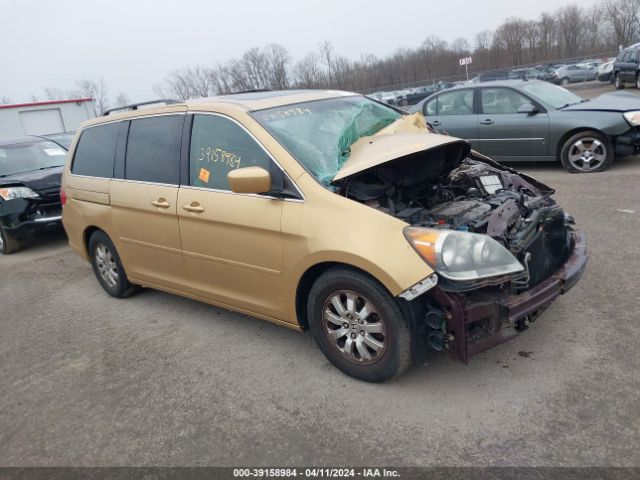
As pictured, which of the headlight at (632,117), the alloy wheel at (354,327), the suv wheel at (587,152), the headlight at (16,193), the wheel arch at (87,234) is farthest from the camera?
the suv wheel at (587,152)

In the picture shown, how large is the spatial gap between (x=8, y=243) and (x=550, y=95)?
9.02 meters

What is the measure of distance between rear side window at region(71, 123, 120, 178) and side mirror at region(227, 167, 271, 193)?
2033 millimetres

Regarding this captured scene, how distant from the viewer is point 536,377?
3.04 m

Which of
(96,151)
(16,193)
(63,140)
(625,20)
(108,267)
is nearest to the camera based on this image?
(96,151)

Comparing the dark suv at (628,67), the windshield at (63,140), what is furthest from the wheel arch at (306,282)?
the dark suv at (628,67)

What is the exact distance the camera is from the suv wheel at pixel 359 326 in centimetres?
289

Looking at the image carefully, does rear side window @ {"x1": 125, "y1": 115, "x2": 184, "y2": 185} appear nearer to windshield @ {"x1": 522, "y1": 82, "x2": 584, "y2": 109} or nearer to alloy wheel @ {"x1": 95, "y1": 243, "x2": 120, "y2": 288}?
alloy wheel @ {"x1": 95, "y1": 243, "x2": 120, "y2": 288}

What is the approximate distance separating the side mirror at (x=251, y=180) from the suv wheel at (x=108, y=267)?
87.4 inches

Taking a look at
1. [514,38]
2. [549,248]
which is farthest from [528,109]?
[514,38]

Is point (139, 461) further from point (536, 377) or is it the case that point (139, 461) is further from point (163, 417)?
point (536, 377)

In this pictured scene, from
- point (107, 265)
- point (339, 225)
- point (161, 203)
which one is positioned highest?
point (161, 203)

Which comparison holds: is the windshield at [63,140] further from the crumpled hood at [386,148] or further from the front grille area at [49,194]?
the crumpled hood at [386,148]

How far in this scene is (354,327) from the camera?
10.1 ft

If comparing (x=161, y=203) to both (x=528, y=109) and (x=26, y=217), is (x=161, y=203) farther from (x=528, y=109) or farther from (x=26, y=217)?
(x=528, y=109)
